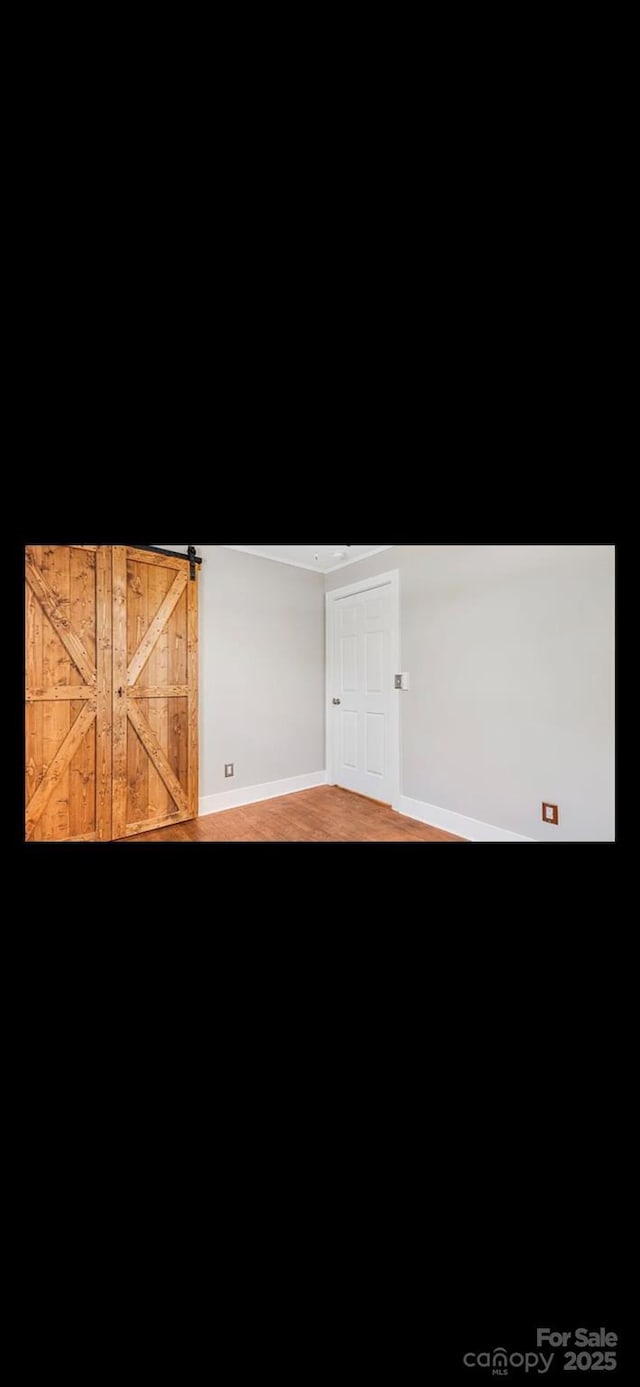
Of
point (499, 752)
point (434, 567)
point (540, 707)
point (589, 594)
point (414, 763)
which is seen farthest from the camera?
point (414, 763)

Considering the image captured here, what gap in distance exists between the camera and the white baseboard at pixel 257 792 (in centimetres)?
335

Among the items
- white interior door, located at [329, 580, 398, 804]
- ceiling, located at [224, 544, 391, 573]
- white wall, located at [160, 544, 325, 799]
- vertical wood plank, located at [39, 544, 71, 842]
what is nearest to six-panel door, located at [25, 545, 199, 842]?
vertical wood plank, located at [39, 544, 71, 842]

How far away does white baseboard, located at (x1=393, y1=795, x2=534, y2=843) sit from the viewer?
99.7 inches

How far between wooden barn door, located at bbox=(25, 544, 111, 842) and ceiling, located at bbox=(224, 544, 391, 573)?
1246 millimetres

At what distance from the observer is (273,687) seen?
380 cm

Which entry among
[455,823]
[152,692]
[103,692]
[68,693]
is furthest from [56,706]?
[455,823]

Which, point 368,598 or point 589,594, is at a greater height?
point 368,598

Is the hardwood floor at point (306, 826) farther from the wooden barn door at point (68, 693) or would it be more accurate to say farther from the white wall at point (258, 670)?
the wooden barn door at point (68, 693)

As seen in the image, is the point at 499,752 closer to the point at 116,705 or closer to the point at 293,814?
the point at 293,814

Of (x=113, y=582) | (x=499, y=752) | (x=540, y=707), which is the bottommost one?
(x=499, y=752)

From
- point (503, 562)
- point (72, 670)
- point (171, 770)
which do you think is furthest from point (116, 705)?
point (503, 562)

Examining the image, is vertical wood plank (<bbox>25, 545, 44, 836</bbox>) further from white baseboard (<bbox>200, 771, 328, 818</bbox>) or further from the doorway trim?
the doorway trim
